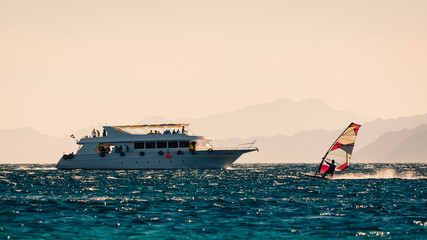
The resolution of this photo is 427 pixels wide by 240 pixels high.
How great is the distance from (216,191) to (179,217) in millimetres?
15588

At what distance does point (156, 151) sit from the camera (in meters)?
80.8

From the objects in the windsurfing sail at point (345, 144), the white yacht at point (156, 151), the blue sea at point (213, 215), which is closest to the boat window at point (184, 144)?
the white yacht at point (156, 151)

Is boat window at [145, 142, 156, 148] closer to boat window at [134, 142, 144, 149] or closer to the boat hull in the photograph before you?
boat window at [134, 142, 144, 149]

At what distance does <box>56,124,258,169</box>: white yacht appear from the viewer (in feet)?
263

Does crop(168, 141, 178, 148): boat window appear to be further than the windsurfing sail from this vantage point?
Yes

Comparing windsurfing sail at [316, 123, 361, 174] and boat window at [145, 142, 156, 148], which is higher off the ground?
boat window at [145, 142, 156, 148]

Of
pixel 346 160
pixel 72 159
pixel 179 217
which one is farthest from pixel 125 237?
pixel 72 159

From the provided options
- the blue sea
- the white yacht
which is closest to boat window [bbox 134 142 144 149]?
the white yacht

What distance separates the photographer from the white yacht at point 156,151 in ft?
263

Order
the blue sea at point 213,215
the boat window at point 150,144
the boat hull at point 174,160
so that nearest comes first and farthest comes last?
the blue sea at point 213,215, the boat hull at point 174,160, the boat window at point 150,144

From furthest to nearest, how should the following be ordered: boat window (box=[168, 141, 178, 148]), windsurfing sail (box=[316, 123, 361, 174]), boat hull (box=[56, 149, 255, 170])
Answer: boat window (box=[168, 141, 178, 148]) → boat hull (box=[56, 149, 255, 170]) → windsurfing sail (box=[316, 123, 361, 174])

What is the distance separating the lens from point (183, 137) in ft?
262

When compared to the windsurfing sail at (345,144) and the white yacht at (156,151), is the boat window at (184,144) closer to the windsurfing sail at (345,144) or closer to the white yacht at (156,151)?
A: the white yacht at (156,151)

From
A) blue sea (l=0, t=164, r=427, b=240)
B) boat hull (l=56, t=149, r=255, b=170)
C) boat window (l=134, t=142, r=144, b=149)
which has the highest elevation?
boat window (l=134, t=142, r=144, b=149)
